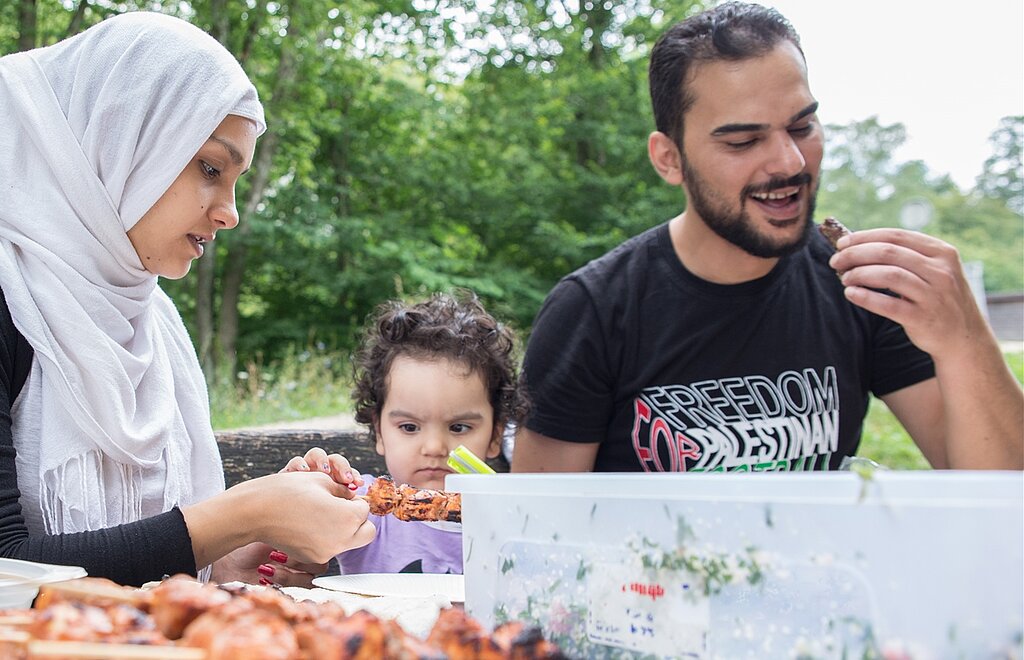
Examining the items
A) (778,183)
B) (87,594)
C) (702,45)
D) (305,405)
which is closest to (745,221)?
(778,183)

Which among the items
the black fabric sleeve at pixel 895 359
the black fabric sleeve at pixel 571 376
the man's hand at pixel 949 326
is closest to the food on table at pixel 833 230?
the man's hand at pixel 949 326

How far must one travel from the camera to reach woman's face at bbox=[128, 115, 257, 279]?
5.04 feet

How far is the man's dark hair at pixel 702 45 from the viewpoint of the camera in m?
1.99

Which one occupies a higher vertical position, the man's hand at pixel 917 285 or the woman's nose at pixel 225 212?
the woman's nose at pixel 225 212

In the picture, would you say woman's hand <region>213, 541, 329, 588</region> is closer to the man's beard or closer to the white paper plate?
the white paper plate

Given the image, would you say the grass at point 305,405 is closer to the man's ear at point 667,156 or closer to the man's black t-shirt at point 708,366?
the man's black t-shirt at point 708,366

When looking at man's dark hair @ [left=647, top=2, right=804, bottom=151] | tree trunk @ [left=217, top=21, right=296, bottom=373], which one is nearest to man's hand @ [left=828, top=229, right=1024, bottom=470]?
man's dark hair @ [left=647, top=2, right=804, bottom=151]

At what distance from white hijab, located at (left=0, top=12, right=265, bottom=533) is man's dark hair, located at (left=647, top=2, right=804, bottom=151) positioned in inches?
41.4

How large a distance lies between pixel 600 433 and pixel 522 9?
10205 mm

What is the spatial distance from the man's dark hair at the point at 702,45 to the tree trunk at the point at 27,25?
6149mm

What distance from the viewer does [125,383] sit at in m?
1.54

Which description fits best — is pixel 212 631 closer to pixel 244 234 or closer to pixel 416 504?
pixel 416 504

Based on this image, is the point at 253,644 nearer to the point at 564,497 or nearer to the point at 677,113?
the point at 564,497

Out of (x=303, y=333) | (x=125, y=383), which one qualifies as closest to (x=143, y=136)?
(x=125, y=383)
